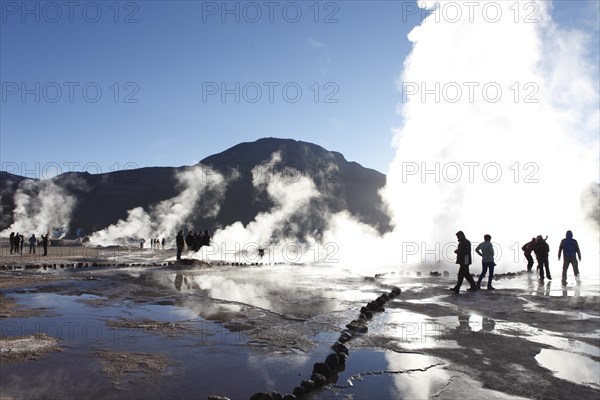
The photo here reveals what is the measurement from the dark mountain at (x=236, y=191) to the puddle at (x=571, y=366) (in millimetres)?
83950

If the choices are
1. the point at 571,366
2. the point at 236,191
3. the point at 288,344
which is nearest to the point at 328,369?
the point at 288,344

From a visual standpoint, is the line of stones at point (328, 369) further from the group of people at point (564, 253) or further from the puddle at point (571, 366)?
the group of people at point (564, 253)

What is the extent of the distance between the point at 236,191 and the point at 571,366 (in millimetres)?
111034

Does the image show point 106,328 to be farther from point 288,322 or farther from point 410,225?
point 410,225

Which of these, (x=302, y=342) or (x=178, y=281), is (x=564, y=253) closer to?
(x=302, y=342)

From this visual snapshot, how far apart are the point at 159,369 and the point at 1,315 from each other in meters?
5.18

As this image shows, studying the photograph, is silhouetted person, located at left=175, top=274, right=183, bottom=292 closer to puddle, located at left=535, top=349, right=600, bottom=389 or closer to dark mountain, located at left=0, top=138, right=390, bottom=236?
puddle, located at left=535, top=349, right=600, bottom=389

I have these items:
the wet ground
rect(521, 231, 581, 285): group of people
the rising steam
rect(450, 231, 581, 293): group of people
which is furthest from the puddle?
the rising steam

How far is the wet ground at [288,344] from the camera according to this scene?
5176mm

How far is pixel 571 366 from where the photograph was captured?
5.97m

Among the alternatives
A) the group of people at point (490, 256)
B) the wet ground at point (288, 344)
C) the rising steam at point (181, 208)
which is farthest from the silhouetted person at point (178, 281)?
the rising steam at point (181, 208)

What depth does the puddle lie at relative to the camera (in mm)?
5457

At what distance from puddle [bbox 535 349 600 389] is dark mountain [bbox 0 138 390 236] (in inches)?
3305

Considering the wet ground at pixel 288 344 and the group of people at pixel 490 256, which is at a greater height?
the group of people at pixel 490 256
